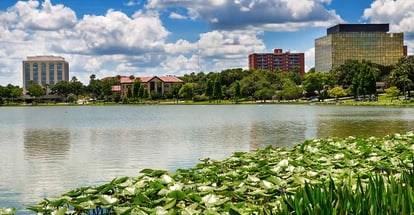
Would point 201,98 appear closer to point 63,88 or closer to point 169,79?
point 169,79

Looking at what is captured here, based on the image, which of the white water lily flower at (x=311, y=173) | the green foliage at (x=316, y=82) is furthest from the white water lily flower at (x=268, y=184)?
the green foliage at (x=316, y=82)

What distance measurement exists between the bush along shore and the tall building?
17275cm

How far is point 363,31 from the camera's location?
591ft

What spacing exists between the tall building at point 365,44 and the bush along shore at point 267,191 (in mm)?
172750

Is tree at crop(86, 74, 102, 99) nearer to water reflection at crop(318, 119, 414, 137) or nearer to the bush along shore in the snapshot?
water reflection at crop(318, 119, 414, 137)

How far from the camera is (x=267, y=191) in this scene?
7.33 meters

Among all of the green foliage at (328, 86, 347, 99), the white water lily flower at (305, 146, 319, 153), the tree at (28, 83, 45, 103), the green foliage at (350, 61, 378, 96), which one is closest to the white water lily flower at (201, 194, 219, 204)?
the white water lily flower at (305, 146, 319, 153)

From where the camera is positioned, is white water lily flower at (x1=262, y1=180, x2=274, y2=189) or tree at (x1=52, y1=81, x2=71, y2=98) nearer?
white water lily flower at (x1=262, y1=180, x2=274, y2=189)

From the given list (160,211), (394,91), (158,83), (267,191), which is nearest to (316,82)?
(394,91)

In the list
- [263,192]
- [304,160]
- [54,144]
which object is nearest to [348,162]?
[304,160]

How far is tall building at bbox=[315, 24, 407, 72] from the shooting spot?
7003 inches

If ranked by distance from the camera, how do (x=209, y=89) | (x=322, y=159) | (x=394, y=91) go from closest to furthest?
(x=322, y=159) → (x=394, y=91) → (x=209, y=89)

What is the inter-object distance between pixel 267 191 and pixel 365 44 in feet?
590

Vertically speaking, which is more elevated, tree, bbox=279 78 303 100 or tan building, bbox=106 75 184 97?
tan building, bbox=106 75 184 97
